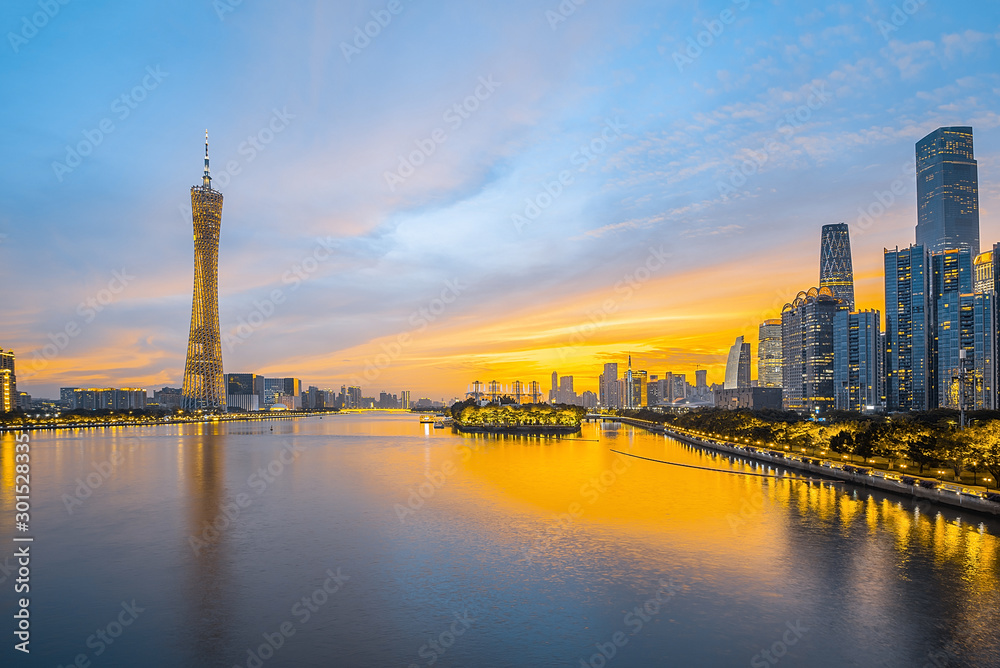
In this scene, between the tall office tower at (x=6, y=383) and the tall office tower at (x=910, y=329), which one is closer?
the tall office tower at (x=910, y=329)

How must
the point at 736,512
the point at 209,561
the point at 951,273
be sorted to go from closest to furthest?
the point at 209,561
the point at 736,512
the point at 951,273

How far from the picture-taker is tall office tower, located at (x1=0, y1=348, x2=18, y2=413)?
125188 millimetres

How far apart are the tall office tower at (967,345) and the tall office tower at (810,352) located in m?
35.6

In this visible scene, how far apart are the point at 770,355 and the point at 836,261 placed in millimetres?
31570

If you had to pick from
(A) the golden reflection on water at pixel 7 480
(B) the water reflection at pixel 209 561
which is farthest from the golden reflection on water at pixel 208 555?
(A) the golden reflection on water at pixel 7 480

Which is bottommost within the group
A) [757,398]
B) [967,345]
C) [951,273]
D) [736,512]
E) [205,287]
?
Answer: [757,398]

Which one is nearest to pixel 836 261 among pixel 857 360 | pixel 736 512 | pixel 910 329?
pixel 857 360

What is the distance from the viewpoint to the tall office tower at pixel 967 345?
92.7m

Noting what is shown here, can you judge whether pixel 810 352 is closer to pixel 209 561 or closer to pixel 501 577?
pixel 501 577

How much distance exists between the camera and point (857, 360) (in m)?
138

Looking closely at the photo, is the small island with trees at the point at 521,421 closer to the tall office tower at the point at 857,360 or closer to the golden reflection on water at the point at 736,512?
the golden reflection on water at the point at 736,512

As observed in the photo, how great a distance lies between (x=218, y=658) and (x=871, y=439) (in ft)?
128

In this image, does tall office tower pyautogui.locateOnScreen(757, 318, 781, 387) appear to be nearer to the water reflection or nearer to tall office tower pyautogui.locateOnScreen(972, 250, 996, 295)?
tall office tower pyautogui.locateOnScreen(972, 250, 996, 295)

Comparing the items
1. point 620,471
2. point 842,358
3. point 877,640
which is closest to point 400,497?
point 620,471
